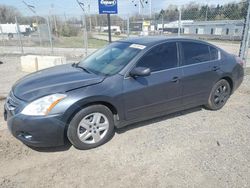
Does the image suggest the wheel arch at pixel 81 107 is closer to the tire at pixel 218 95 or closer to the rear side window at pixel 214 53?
the tire at pixel 218 95

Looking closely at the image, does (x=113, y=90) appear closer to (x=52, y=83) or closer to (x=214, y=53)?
(x=52, y=83)

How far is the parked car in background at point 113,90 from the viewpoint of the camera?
116 inches

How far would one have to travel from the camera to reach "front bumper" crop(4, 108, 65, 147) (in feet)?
9.36

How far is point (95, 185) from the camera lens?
101 inches

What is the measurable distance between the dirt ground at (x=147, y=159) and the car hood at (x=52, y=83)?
2.83 feet

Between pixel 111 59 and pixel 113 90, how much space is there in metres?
0.79

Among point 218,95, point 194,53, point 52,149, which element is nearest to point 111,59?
point 194,53

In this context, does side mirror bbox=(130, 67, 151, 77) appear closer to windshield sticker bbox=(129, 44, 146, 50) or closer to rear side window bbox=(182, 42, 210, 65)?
windshield sticker bbox=(129, 44, 146, 50)

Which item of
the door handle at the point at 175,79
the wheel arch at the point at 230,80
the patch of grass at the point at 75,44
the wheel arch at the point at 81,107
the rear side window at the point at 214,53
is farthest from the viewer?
the patch of grass at the point at 75,44

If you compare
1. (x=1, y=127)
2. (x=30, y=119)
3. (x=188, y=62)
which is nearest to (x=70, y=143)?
(x=30, y=119)

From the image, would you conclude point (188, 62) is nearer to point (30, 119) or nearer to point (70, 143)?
point (70, 143)

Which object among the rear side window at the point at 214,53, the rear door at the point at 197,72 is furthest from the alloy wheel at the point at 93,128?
the rear side window at the point at 214,53

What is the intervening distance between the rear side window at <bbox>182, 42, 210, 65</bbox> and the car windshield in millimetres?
980

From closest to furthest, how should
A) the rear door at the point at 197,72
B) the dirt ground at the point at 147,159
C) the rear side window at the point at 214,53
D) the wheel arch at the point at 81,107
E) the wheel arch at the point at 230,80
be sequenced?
the dirt ground at the point at 147,159 < the wheel arch at the point at 81,107 < the rear door at the point at 197,72 < the rear side window at the point at 214,53 < the wheel arch at the point at 230,80
